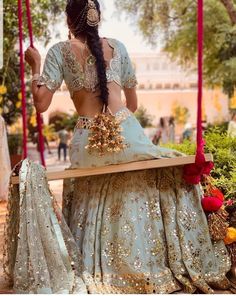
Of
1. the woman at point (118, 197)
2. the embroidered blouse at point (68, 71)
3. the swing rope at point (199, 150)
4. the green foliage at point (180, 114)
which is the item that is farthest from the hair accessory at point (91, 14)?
the green foliage at point (180, 114)

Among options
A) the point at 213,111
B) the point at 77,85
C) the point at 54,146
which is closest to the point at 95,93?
the point at 77,85

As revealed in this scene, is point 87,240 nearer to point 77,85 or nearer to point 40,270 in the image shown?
point 40,270

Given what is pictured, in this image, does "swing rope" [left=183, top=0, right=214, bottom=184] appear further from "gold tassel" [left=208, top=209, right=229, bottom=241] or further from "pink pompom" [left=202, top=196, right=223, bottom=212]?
"gold tassel" [left=208, top=209, right=229, bottom=241]

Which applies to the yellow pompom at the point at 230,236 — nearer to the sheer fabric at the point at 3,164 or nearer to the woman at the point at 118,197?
the woman at the point at 118,197

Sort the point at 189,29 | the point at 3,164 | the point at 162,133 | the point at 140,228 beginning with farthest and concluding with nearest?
1. the point at 162,133
2. the point at 189,29
3. the point at 3,164
4. the point at 140,228

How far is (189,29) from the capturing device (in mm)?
14305

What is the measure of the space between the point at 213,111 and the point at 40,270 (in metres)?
34.5

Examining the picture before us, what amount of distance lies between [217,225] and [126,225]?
0.53 meters

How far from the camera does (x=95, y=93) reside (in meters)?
3.53

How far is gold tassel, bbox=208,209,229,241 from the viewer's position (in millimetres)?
3553

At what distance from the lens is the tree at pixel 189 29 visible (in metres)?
13.8

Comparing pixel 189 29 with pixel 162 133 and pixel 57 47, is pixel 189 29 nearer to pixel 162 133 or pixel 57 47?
pixel 162 133

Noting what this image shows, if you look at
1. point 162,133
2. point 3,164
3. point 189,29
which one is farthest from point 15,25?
point 162,133

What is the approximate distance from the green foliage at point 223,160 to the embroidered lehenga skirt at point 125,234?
97cm
